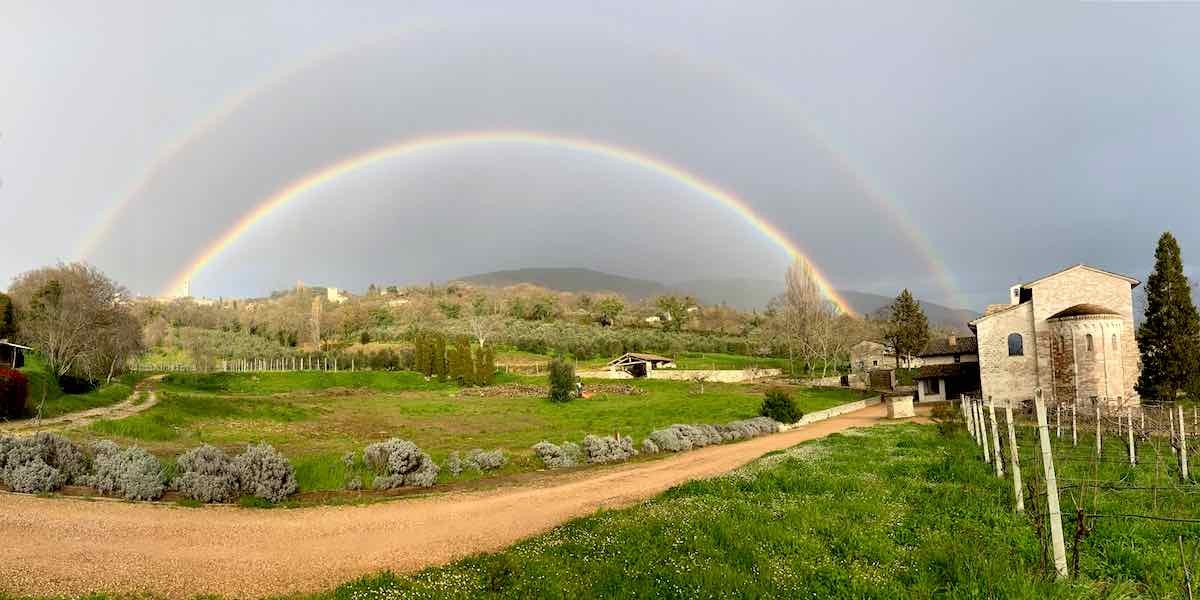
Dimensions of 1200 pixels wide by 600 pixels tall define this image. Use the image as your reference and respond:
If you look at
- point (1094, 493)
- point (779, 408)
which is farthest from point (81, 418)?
point (1094, 493)

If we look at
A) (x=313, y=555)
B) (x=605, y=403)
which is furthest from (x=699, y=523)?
(x=605, y=403)

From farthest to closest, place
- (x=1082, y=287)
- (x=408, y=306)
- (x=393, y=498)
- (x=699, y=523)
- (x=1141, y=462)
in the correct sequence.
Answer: (x=408, y=306)
(x=1082, y=287)
(x=1141, y=462)
(x=393, y=498)
(x=699, y=523)

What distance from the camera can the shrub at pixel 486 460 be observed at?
885 inches

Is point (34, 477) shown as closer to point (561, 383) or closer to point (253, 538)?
point (253, 538)

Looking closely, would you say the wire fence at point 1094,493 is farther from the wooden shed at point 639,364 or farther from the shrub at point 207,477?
the wooden shed at point 639,364

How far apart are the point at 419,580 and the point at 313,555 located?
13.2 feet

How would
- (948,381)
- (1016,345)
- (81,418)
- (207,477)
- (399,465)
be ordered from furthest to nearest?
(948,381) → (1016,345) → (81,418) → (399,465) → (207,477)

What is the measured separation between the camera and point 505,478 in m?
21.6

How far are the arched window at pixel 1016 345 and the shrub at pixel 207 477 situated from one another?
2057 inches

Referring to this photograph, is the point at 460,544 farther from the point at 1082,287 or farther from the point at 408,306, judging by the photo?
the point at 408,306

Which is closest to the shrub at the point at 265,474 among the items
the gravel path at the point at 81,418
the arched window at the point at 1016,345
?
the gravel path at the point at 81,418

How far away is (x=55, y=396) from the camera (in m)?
36.7

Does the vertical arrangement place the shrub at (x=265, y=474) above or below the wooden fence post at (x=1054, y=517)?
below

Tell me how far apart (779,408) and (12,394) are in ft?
127
